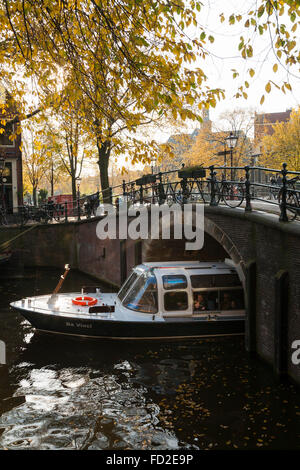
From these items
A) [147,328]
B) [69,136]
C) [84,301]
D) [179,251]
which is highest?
[69,136]

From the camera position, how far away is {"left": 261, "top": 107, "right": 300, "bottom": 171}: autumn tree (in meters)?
35.1

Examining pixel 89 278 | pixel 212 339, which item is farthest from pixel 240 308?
pixel 89 278

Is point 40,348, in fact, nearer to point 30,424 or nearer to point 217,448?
point 30,424

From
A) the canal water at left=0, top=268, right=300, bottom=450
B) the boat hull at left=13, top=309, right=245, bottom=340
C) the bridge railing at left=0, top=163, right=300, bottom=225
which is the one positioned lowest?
the canal water at left=0, top=268, right=300, bottom=450

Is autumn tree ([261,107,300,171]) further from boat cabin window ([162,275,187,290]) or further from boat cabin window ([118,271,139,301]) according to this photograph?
boat cabin window ([162,275,187,290])

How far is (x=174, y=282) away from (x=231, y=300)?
5.15 ft

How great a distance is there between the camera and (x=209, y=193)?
11.9 m

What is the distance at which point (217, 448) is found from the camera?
273 inches

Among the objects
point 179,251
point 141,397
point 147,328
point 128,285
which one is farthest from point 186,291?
point 179,251

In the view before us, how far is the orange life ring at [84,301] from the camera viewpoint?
12.9 metres

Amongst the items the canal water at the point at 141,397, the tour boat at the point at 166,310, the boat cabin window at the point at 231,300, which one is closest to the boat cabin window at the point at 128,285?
the tour boat at the point at 166,310

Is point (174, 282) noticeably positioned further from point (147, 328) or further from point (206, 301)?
point (147, 328)

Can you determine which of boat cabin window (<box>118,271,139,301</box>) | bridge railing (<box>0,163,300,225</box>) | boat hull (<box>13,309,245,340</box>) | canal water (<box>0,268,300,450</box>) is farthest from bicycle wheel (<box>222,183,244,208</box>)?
canal water (<box>0,268,300,450</box>)

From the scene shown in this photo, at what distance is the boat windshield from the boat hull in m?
0.41
